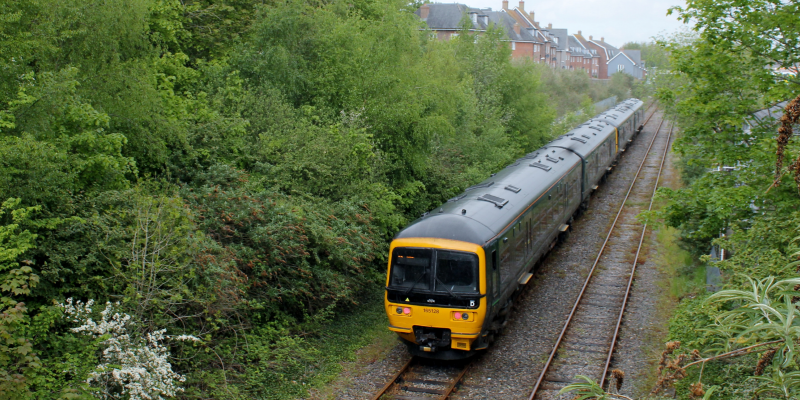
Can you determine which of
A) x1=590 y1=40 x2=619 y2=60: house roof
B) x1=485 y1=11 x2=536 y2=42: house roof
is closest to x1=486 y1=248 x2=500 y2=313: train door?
x1=485 y1=11 x2=536 y2=42: house roof

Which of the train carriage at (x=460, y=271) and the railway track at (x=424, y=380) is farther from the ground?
the train carriage at (x=460, y=271)

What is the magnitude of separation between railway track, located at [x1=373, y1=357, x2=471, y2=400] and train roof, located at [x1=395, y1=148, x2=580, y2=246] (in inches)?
92.2

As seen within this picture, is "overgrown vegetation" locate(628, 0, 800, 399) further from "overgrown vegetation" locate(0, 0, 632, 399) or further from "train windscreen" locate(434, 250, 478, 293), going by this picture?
"overgrown vegetation" locate(0, 0, 632, 399)

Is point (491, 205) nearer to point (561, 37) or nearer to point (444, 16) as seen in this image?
point (444, 16)

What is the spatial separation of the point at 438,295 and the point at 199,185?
5.84 meters

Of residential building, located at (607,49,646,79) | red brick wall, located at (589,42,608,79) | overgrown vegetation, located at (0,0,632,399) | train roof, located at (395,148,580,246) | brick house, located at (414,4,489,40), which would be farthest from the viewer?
residential building, located at (607,49,646,79)

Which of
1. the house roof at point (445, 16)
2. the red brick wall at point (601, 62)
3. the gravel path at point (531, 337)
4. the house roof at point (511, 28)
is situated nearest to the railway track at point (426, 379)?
the gravel path at point (531, 337)

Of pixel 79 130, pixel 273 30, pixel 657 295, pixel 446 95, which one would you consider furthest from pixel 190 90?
pixel 657 295

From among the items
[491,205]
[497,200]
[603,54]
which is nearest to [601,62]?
[603,54]

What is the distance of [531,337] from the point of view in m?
11.6

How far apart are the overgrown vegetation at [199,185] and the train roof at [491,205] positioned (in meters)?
2.26

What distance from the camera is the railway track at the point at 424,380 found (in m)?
9.38

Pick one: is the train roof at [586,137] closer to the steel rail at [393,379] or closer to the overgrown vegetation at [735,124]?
the overgrown vegetation at [735,124]

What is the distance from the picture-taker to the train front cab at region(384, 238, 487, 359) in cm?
983
